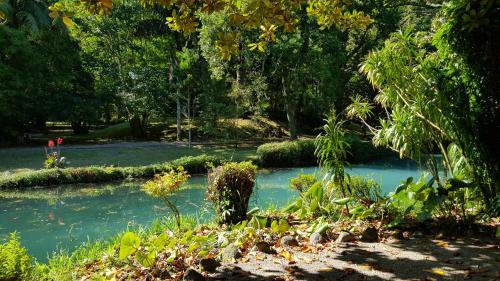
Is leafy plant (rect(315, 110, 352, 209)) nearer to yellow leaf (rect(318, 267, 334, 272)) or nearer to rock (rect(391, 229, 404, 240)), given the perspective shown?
rock (rect(391, 229, 404, 240))

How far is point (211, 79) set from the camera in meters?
24.9

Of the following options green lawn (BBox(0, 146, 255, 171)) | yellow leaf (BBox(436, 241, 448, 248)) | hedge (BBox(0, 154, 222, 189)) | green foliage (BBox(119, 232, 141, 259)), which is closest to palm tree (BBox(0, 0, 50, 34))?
green lawn (BBox(0, 146, 255, 171))

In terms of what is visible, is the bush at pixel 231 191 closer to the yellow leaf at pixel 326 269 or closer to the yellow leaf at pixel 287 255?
the yellow leaf at pixel 287 255

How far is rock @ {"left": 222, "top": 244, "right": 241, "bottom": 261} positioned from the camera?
3.97 meters

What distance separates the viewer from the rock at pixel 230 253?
3.97 m

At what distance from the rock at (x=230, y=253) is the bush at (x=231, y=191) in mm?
2102

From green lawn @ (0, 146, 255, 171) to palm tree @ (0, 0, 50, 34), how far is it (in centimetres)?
679

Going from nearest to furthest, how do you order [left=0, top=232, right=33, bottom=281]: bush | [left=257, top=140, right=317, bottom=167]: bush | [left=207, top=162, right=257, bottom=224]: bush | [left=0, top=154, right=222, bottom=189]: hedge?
[left=0, top=232, right=33, bottom=281]: bush < [left=207, top=162, right=257, bottom=224]: bush < [left=0, top=154, right=222, bottom=189]: hedge < [left=257, top=140, right=317, bottom=167]: bush

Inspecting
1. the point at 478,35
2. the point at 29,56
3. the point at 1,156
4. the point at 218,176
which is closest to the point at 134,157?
the point at 1,156

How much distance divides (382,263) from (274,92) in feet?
79.6

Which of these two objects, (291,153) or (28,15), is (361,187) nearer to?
(291,153)

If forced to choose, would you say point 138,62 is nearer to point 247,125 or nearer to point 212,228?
point 247,125

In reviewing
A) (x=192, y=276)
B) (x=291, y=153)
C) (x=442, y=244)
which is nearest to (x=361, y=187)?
(x=442, y=244)

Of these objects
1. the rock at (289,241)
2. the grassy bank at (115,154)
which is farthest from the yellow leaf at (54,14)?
the grassy bank at (115,154)
